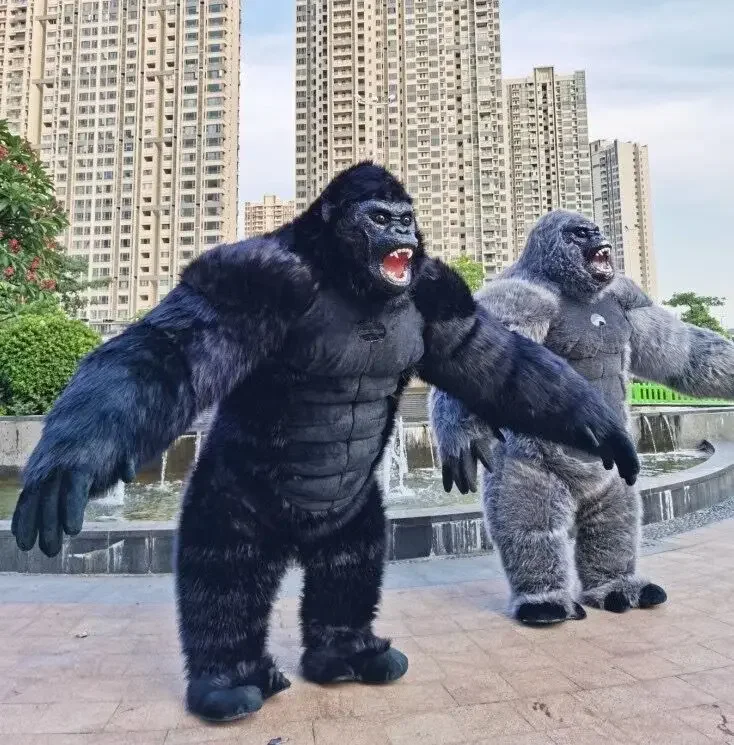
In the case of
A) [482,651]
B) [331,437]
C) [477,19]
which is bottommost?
[482,651]

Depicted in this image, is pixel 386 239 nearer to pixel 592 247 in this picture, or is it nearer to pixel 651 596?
pixel 592 247

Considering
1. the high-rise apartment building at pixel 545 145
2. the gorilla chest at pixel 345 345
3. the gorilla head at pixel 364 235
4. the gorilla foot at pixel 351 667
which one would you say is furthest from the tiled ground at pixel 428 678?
the high-rise apartment building at pixel 545 145

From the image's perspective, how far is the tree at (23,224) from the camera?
32.7 ft

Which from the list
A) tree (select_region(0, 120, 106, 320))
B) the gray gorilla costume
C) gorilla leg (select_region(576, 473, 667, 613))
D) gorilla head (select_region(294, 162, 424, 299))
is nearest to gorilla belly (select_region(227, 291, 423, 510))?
gorilla head (select_region(294, 162, 424, 299))

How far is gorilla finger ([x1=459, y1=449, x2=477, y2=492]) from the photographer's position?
260cm

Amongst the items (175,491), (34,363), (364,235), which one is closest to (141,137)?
(34,363)

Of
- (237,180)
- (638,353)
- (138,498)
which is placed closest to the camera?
(638,353)

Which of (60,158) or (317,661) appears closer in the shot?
(317,661)

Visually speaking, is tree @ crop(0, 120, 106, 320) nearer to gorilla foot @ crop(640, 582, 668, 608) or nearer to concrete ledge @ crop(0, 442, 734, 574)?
concrete ledge @ crop(0, 442, 734, 574)

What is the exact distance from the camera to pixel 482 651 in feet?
8.59

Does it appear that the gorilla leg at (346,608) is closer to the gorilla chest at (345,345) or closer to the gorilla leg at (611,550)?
the gorilla chest at (345,345)

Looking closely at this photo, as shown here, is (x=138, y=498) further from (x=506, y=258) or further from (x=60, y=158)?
(x=60, y=158)

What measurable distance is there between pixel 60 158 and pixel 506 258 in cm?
4902

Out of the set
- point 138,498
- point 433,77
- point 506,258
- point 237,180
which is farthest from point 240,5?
point 138,498
